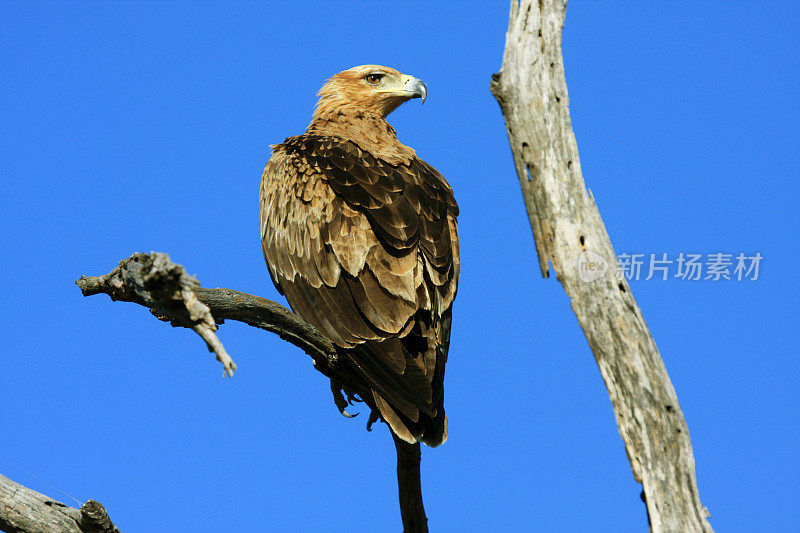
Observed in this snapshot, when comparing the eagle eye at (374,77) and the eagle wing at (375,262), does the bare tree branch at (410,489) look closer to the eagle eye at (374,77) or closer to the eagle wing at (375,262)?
the eagle wing at (375,262)

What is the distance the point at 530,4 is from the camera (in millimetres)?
4285

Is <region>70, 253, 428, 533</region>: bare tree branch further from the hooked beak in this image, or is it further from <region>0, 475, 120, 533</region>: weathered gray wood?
the hooked beak

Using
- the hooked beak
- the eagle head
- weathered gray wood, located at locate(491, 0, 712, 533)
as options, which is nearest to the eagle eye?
the eagle head

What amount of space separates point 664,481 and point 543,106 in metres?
2.23

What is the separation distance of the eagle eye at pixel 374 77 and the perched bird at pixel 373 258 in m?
1.15

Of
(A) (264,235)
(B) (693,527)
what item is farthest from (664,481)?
(A) (264,235)

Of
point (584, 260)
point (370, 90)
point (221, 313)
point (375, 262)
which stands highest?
point (370, 90)

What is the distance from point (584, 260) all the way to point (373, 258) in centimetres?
173

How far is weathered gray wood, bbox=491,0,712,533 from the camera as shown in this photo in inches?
154

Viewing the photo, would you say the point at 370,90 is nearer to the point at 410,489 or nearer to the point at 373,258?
the point at 373,258

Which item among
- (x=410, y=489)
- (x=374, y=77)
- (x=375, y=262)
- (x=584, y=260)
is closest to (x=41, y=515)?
(x=410, y=489)

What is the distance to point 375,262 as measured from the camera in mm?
5262

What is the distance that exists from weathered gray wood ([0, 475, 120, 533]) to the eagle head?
15.0 ft

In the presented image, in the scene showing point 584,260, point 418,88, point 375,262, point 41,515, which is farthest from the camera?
point 418,88
